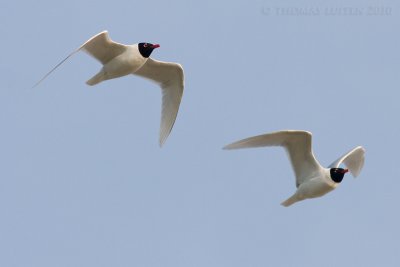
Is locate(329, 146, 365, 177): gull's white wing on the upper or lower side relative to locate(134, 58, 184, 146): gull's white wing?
lower

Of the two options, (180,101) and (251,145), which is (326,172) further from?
(180,101)

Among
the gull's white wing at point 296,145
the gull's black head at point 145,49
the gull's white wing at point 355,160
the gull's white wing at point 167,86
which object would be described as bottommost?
the gull's white wing at point 355,160

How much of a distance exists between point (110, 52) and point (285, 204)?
4394 mm

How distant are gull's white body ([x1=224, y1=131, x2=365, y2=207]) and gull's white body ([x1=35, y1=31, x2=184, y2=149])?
2.32 meters

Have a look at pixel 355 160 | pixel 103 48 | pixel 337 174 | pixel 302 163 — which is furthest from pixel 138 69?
pixel 355 160

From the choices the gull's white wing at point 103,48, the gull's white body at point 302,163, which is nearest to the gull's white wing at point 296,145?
the gull's white body at point 302,163

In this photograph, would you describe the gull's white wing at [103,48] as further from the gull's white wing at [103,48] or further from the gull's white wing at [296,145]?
the gull's white wing at [296,145]

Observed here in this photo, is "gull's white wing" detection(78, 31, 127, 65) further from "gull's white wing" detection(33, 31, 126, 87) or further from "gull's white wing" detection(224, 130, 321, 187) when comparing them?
"gull's white wing" detection(224, 130, 321, 187)

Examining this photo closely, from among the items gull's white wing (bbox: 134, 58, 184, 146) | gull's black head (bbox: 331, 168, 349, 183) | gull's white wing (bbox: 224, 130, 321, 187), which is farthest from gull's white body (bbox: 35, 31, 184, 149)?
gull's black head (bbox: 331, 168, 349, 183)

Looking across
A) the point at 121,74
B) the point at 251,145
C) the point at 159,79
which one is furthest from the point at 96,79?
the point at 251,145

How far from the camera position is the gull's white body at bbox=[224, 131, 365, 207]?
18.8m

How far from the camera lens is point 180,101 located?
795 inches

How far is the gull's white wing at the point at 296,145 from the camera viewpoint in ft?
61.0

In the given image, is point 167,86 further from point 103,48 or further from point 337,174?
point 337,174
